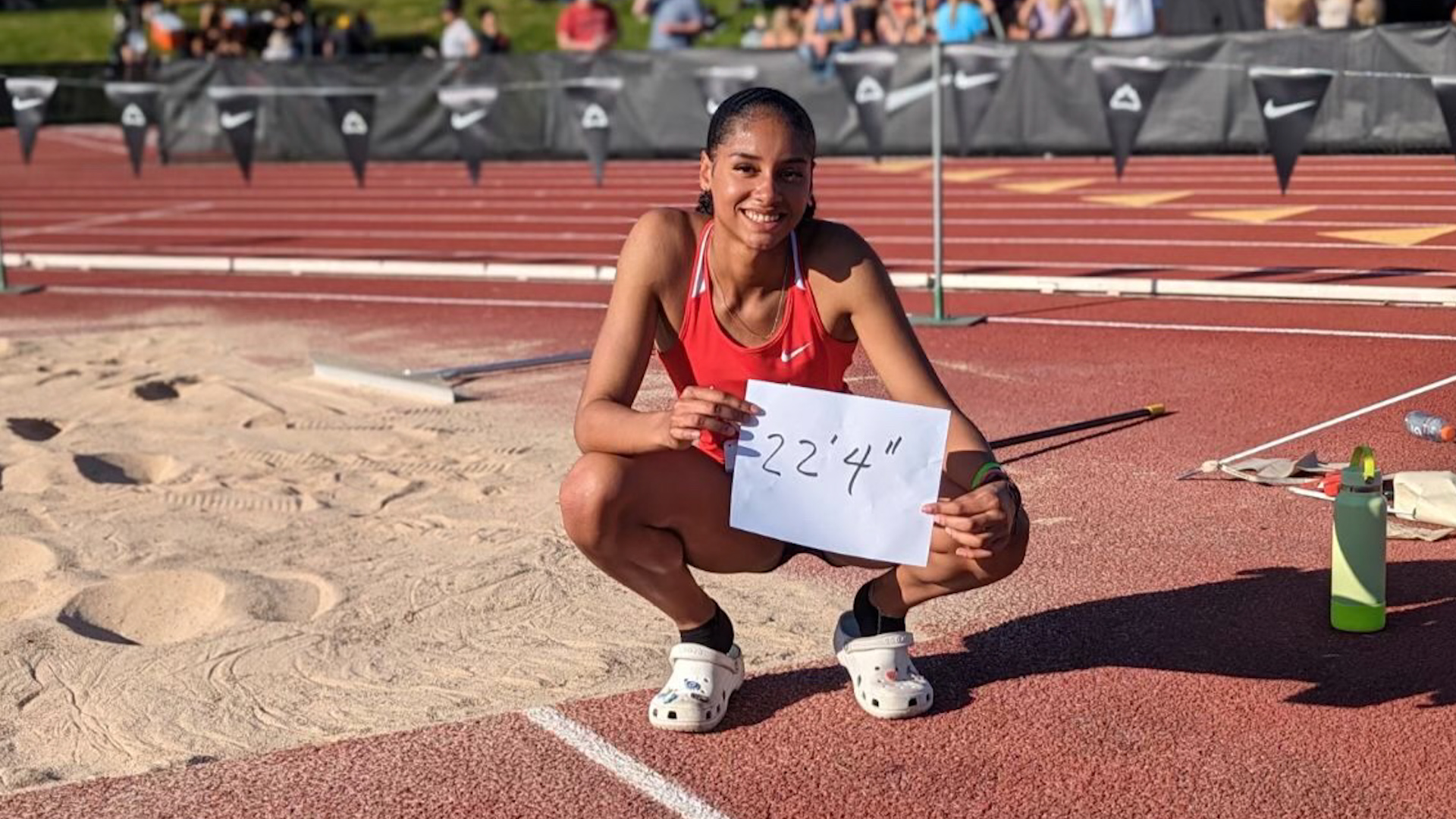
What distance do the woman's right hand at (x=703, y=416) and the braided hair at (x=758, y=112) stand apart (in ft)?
1.67

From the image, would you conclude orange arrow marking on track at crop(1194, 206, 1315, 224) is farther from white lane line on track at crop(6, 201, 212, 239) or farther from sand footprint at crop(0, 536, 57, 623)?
white lane line on track at crop(6, 201, 212, 239)

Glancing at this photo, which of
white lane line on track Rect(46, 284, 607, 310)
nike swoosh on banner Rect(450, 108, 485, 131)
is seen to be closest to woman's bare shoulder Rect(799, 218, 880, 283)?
white lane line on track Rect(46, 284, 607, 310)

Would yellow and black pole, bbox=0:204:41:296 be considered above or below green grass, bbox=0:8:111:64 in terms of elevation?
below

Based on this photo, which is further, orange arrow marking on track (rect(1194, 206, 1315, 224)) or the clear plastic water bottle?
orange arrow marking on track (rect(1194, 206, 1315, 224))

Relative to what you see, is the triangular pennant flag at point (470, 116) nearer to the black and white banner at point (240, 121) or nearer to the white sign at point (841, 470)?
the black and white banner at point (240, 121)

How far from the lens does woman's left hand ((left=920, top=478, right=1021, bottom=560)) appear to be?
11.1ft

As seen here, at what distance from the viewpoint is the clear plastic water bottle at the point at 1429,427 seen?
5637 millimetres

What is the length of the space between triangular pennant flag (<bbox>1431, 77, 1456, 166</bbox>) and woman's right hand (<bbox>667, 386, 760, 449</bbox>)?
5.38 meters

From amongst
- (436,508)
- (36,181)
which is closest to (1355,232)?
(436,508)

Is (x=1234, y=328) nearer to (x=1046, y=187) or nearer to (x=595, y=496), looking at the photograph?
(x=595, y=496)

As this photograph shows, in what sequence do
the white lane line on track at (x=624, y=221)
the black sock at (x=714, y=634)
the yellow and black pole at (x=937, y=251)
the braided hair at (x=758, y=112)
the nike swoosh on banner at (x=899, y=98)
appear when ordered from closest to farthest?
1. the braided hair at (x=758, y=112)
2. the black sock at (x=714, y=634)
3. the yellow and black pole at (x=937, y=251)
4. the white lane line on track at (x=624, y=221)
5. the nike swoosh on banner at (x=899, y=98)

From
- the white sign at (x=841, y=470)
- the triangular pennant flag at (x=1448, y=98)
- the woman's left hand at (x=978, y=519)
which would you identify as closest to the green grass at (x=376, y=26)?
the triangular pennant flag at (x=1448, y=98)

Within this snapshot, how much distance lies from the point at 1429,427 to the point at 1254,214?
541 cm

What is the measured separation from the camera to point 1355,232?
10047 mm
